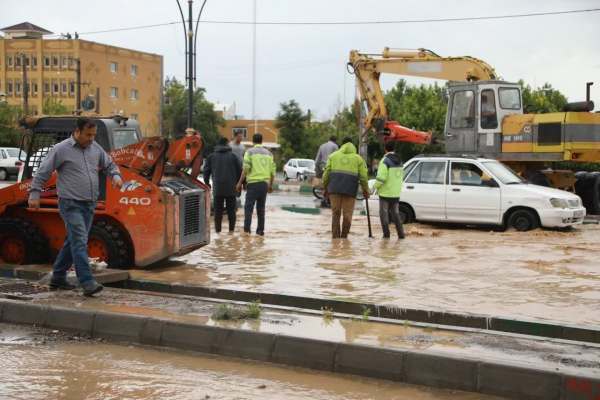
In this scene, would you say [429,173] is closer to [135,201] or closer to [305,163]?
[135,201]

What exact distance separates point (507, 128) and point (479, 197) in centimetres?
446

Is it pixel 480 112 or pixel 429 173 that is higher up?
pixel 480 112

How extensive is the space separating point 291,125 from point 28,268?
61867 mm

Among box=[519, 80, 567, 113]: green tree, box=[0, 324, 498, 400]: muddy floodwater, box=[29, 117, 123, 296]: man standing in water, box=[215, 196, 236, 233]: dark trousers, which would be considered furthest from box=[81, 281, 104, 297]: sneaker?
box=[519, 80, 567, 113]: green tree

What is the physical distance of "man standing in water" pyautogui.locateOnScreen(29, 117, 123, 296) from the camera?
27.8 feet

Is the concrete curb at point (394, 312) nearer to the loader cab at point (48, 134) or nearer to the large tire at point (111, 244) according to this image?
the large tire at point (111, 244)

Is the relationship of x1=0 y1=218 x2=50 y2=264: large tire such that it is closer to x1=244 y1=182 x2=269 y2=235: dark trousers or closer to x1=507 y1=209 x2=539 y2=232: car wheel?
x1=244 y1=182 x2=269 y2=235: dark trousers

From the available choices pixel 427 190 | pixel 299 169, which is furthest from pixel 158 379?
pixel 299 169

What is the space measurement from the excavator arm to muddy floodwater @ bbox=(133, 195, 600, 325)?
26.2 ft

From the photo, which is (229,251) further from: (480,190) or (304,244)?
(480,190)

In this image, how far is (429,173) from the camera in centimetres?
1827

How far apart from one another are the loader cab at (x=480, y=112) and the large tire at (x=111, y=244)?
43.1 feet

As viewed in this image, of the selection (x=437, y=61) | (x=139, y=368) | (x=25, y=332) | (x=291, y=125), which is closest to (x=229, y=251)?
(x=25, y=332)

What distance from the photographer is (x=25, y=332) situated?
750 centimetres
